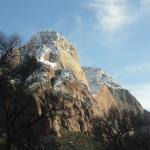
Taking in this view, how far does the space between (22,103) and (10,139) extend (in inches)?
193

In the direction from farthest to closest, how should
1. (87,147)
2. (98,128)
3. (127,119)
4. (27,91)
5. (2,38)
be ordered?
(87,147)
(98,128)
(127,119)
(27,91)
(2,38)

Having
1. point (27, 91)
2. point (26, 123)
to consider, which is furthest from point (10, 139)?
point (27, 91)

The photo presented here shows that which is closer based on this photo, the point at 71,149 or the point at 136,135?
the point at 136,135

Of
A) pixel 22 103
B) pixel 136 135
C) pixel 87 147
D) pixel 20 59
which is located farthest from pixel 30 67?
pixel 87 147

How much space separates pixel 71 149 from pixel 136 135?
66741 mm

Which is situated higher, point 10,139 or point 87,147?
point 87,147

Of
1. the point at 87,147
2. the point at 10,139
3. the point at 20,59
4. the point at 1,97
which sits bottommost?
the point at 10,139

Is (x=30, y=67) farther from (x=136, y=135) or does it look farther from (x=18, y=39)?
(x=136, y=135)

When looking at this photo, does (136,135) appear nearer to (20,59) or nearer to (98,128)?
(98,128)

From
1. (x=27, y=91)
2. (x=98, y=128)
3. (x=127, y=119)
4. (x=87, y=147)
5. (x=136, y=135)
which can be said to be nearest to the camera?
(x=27, y=91)

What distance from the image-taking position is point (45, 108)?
4891cm

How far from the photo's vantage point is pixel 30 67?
156 feet

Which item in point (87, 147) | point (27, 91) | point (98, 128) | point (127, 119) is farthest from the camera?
point (87, 147)

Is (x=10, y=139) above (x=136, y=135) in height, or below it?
below
